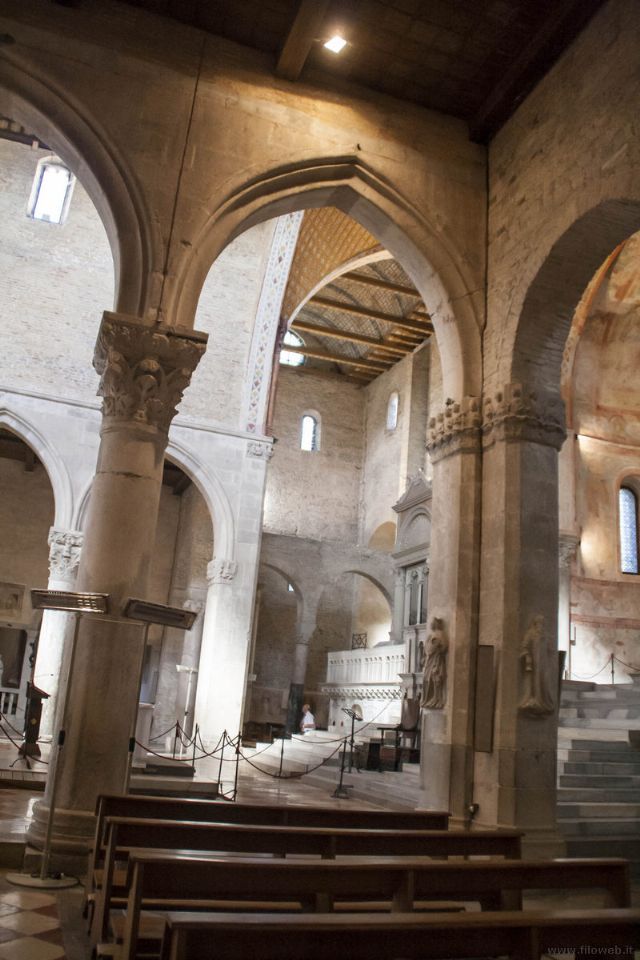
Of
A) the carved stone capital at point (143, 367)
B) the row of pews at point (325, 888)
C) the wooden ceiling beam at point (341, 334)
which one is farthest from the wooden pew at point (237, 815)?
the wooden ceiling beam at point (341, 334)

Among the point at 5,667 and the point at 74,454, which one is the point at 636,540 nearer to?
the point at 74,454

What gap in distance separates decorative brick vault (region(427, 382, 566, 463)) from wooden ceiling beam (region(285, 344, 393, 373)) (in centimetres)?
1921

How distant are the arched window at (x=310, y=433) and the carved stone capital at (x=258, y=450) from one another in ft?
36.7

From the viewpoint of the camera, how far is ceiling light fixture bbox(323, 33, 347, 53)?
8344 millimetres

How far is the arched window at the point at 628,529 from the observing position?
17453 mm

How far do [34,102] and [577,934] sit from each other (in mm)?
7836

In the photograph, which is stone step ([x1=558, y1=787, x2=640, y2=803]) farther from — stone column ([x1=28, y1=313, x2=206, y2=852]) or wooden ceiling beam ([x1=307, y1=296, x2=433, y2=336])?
wooden ceiling beam ([x1=307, y1=296, x2=433, y2=336])

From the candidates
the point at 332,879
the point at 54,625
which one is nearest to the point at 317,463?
the point at 54,625

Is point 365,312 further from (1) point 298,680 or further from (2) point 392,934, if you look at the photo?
(2) point 392,934

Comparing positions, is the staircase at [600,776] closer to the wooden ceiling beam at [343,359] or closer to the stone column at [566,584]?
the stone column at [566,584]

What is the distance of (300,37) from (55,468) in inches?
429

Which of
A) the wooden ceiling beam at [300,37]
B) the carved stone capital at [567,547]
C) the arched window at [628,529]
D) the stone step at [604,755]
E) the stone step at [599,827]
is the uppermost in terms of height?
the wooden ceiling beam at [300,37]

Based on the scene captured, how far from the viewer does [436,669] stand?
8203 millimetres

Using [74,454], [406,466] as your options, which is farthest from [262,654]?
[74,454]
